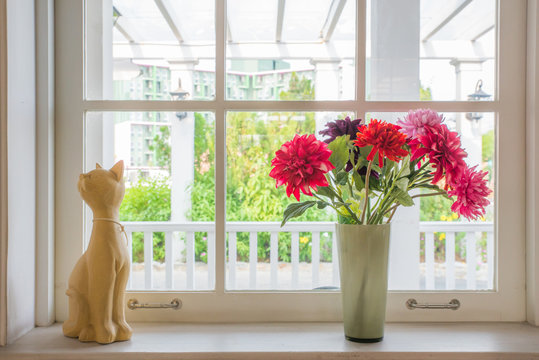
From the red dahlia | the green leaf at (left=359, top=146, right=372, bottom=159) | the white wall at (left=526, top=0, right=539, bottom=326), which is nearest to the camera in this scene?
the red dahlia

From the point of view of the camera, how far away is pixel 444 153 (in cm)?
99

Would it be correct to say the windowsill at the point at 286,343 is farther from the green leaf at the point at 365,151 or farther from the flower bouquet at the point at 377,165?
the green leaf at the point at 365,151

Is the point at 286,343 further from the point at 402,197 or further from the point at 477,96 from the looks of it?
the point at 477,96

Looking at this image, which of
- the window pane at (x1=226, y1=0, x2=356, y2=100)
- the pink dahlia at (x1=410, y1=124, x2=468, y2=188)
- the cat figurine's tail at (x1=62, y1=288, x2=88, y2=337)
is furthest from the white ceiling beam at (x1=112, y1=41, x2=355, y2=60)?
the cat figurine's tail at (x1=62, y1=288, x2=88, y2=337)

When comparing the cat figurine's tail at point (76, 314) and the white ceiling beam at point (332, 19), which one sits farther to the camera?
the white ceiling beam at point (332, 19)

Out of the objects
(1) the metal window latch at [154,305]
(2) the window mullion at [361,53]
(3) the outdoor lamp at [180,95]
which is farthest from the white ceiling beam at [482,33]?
(1) the metal window latch at [154,305]

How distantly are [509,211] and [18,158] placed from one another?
124cm

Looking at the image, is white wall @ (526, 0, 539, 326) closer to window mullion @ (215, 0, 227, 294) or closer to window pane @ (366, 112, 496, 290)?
window pane @ (366, 112, 496, 290)

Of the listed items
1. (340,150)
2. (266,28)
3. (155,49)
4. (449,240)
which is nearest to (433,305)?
(449,240)

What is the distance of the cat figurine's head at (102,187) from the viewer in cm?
105

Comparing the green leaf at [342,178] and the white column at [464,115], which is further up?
the white column at [464,115]

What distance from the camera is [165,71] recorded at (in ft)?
4.18

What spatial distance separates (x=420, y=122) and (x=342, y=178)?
0.21 metres

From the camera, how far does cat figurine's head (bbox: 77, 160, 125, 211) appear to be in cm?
105
